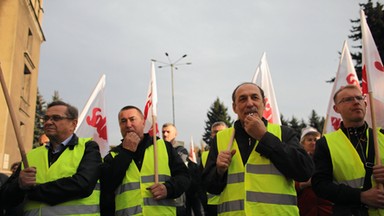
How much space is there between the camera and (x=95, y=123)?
6.42m

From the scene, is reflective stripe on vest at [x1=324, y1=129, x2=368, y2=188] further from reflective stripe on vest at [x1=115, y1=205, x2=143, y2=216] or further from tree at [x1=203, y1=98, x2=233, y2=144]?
tree at [x1=203, y1=98, x2=233, y2=144]

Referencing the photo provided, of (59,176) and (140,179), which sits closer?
(59,176)

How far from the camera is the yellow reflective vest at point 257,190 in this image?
10.6 feet

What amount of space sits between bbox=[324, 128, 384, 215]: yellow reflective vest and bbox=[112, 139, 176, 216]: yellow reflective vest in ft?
5.68

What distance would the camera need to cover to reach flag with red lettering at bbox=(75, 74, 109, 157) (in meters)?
6.33

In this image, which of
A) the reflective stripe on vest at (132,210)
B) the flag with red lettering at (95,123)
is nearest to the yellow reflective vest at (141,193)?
the reflective stripe on vest at (132,210)

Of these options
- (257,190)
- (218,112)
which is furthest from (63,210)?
(218,112)

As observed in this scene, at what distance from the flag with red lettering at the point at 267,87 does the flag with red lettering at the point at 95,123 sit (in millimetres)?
2776

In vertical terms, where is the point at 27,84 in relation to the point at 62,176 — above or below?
above

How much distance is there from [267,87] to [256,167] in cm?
437

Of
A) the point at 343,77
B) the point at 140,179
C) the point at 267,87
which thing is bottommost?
the point at 140,179

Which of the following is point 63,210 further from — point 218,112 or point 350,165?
point 218,112

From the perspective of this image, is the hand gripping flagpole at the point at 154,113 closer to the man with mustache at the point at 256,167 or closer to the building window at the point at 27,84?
the man with mustache at the point at 256,167

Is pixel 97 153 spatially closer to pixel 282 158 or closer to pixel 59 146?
pixel 59 146
